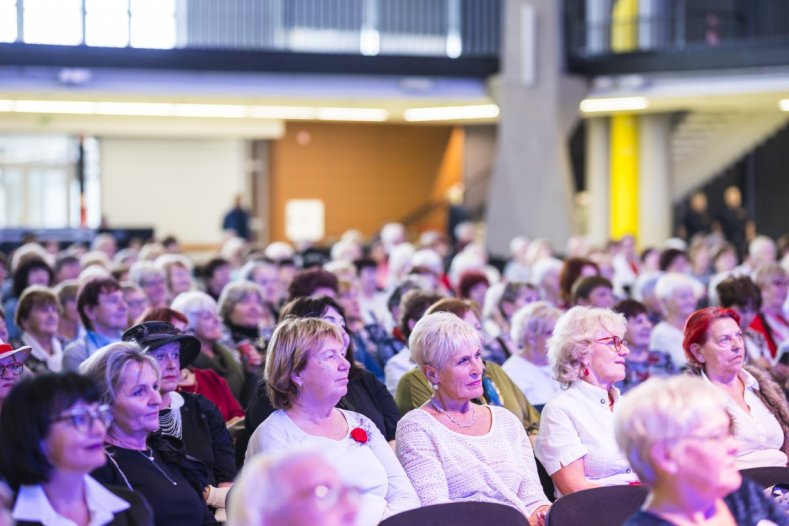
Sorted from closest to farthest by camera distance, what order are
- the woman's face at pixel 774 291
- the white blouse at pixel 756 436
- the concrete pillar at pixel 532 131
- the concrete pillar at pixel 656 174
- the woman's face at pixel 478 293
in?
the white blouse at pixel 756 436 → the woman's face at pixel 774 291 → the woman's face at pixel 478 293 → the concrete pillar at pixel 532 131 → the concrete pillar at pixel 656 174

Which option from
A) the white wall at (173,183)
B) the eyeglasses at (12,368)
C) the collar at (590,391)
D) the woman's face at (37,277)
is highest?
the white wall at (173,183)

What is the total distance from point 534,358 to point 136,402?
2.54 meters

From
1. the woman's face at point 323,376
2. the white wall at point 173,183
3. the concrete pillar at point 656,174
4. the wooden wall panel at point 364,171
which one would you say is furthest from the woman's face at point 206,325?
the wooden wall panel at point 364,171

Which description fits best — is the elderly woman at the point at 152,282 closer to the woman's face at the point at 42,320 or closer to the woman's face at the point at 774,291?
the woman's face at the point at 42,320

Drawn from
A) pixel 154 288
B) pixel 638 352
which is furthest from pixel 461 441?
pixel 154 288

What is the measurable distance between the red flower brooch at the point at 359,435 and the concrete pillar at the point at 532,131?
11.9 metres

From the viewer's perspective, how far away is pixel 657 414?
8.40 ft

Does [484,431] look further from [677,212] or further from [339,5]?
[677,212]

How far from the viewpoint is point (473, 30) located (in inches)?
617

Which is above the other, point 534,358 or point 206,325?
point 206,325

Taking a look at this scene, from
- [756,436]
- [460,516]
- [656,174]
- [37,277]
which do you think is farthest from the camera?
[656,174]

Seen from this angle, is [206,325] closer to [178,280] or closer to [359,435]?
[359,435]

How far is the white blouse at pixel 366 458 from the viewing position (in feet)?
11.9

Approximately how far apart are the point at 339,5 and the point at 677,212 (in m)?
7.71
